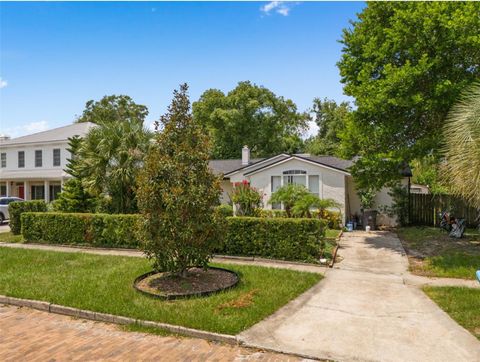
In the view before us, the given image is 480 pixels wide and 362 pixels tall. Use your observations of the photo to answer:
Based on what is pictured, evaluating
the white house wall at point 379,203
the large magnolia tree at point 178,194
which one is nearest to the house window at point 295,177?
the white house wall at point 379,203

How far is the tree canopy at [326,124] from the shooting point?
37.2 meters

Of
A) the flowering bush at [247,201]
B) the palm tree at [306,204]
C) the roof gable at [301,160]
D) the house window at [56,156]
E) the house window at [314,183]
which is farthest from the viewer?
the house window at [56,156]

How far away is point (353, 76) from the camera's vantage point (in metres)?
13.4

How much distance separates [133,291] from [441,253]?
9.22 m

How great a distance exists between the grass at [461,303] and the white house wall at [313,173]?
31.9 feet

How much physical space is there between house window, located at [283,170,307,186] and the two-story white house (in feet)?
58.2

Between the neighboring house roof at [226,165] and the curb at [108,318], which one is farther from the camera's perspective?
the neighboring house roof at [226,165]

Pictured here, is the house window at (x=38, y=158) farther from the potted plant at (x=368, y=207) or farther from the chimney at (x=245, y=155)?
the potted plant at (x=368, y=207)

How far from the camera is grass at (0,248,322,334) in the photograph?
565 centimetres

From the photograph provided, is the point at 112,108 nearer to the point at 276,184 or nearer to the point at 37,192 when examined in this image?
the point at 37,192

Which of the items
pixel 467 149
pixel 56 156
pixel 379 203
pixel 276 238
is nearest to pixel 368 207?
pixel 379 203

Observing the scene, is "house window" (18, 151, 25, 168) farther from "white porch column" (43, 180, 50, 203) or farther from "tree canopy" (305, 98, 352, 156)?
"tree canopy" (305, 98, 352, 156)

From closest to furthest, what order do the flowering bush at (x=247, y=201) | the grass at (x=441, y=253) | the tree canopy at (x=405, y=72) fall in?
the grass at (x=441, y=253)
the tree canopy at (x=405, y=72)
the flowering bush at (x=247, y=201)

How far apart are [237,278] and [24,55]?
436 inches
